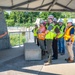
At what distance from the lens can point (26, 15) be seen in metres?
80.3

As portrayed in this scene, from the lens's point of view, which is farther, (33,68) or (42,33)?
(42,33)

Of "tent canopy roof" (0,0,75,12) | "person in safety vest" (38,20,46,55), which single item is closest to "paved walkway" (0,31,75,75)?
"person in safety vest" (38,20,46,55)

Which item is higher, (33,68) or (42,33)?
(42,33)

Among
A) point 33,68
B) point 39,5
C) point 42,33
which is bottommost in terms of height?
point 33,68

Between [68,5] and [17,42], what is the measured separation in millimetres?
5487

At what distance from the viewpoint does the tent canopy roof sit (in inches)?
597

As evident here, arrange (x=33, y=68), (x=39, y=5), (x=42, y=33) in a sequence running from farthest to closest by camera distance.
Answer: (x=39, y=5)
(x=42, y=33)
(x=33, y=68)

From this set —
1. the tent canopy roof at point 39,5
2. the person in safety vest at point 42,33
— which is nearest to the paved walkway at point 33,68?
the person in safety vest at point 42,33

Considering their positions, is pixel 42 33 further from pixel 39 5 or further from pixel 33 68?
pixel 39 5

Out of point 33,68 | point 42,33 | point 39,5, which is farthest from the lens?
point 39,5

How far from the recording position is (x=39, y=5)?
1667 centimetres

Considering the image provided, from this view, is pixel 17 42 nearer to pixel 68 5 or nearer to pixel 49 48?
pixel 68 5

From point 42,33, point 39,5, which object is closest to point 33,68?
point 42,33

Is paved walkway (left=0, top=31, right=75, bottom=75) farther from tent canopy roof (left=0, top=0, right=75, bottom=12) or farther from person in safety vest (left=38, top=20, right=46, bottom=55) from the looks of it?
tent canopy roof (left=0, top=0, right=75, bottom=12)
